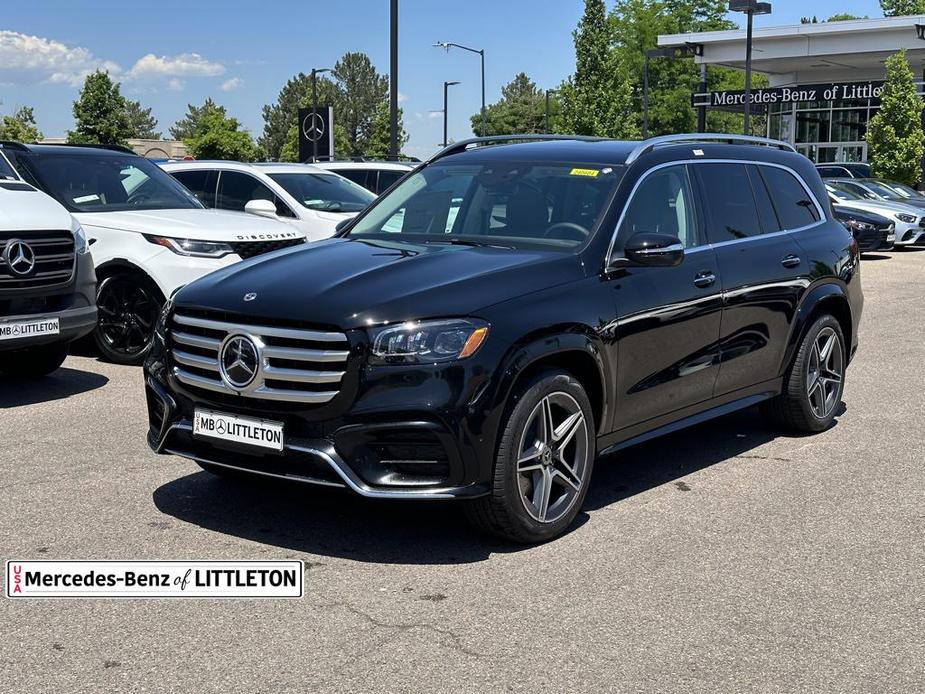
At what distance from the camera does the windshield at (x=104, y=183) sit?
10281mm

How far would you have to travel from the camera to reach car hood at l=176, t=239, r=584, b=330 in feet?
15.8

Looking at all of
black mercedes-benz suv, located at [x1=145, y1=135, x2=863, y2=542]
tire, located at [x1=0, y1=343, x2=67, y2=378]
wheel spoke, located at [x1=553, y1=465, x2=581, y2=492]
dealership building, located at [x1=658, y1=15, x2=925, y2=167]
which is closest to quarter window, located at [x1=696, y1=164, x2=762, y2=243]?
black mercedes-benz suv, located at [x1=145, y1=135, x2=863, y2=542]

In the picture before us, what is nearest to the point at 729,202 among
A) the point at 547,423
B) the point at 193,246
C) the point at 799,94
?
the point at 547,423

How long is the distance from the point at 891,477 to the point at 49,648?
176 inches

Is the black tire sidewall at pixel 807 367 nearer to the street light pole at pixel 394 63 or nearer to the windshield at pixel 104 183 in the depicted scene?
the windshield at pixel 104 183

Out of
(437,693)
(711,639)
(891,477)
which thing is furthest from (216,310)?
(891,477)

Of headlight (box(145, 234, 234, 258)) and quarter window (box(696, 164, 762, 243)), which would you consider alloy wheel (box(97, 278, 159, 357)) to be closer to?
headlight (box(145, 234, 234, 258))

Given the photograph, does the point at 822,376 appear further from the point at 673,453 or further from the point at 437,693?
the point at 437,693

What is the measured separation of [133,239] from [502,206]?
467 cm

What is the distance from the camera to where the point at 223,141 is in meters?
80.0

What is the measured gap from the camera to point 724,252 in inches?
252

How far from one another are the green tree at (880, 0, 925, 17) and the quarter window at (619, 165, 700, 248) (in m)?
102

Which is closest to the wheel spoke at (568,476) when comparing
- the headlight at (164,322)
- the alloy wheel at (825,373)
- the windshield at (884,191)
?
the headlight at (164,322)

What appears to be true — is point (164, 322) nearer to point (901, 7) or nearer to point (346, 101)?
point (901, 7)
